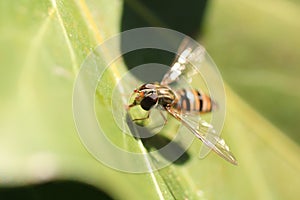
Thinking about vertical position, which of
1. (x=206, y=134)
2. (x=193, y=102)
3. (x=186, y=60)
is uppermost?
(x=186, y=60)

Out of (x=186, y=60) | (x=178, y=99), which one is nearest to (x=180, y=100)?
(x=178, y=99)

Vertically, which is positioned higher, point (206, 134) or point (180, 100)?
point (180, 100)

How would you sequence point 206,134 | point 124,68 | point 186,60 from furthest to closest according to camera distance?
point 186,60 → point 206,134 → point 124,68

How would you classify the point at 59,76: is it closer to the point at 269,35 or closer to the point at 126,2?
the point at 126,2

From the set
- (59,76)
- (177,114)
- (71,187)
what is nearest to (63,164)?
(71,187)

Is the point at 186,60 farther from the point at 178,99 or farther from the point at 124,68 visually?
the point at 124,68

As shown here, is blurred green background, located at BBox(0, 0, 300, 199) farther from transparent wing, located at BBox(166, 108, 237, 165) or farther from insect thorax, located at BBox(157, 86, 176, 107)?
insect thorax, located at BBox(157, 86, 176, 107)
